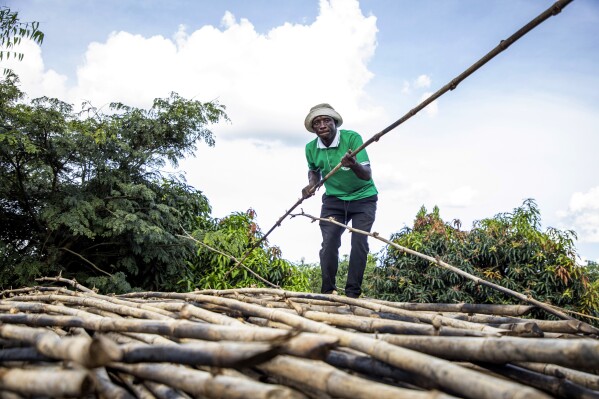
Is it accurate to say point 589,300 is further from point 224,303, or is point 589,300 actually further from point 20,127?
point 20,127

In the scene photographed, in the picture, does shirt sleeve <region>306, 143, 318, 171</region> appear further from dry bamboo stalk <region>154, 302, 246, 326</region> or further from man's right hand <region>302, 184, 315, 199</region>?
dry bamboo stalk <region>154, 302, 246, 326</region>

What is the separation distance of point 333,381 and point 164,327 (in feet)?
2.26

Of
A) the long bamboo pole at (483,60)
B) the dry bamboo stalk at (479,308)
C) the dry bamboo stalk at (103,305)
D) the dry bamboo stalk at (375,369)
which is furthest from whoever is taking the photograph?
the dry bamboo stalk at (479,308)

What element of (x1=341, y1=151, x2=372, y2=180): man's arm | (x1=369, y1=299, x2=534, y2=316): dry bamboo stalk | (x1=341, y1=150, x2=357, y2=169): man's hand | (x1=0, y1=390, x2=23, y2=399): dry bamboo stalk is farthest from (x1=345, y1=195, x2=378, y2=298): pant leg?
(x1=0, y1=390, x2=23, y2=399): dry bamboo stalk

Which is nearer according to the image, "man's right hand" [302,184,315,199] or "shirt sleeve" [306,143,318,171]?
"man's right hand" [302,184,315,199]

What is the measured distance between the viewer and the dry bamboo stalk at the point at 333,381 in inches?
43.5

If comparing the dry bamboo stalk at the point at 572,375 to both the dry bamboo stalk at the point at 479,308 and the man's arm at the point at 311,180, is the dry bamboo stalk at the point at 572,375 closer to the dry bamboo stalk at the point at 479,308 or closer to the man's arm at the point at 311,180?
the dry bamboo stalk at the point at 479,308

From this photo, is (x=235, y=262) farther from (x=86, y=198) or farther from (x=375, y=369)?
(x=375, y=369)

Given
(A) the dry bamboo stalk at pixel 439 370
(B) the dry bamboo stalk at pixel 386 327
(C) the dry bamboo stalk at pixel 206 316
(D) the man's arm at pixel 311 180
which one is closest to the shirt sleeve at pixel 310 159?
(D) the man's arm at pixel 311 180

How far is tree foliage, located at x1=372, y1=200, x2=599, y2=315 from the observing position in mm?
8773

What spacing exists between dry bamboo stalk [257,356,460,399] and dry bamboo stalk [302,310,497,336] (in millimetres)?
→ 544

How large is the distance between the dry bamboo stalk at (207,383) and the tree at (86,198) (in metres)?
6.29

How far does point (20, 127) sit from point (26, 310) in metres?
5.96

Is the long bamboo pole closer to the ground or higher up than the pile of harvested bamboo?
higher up
